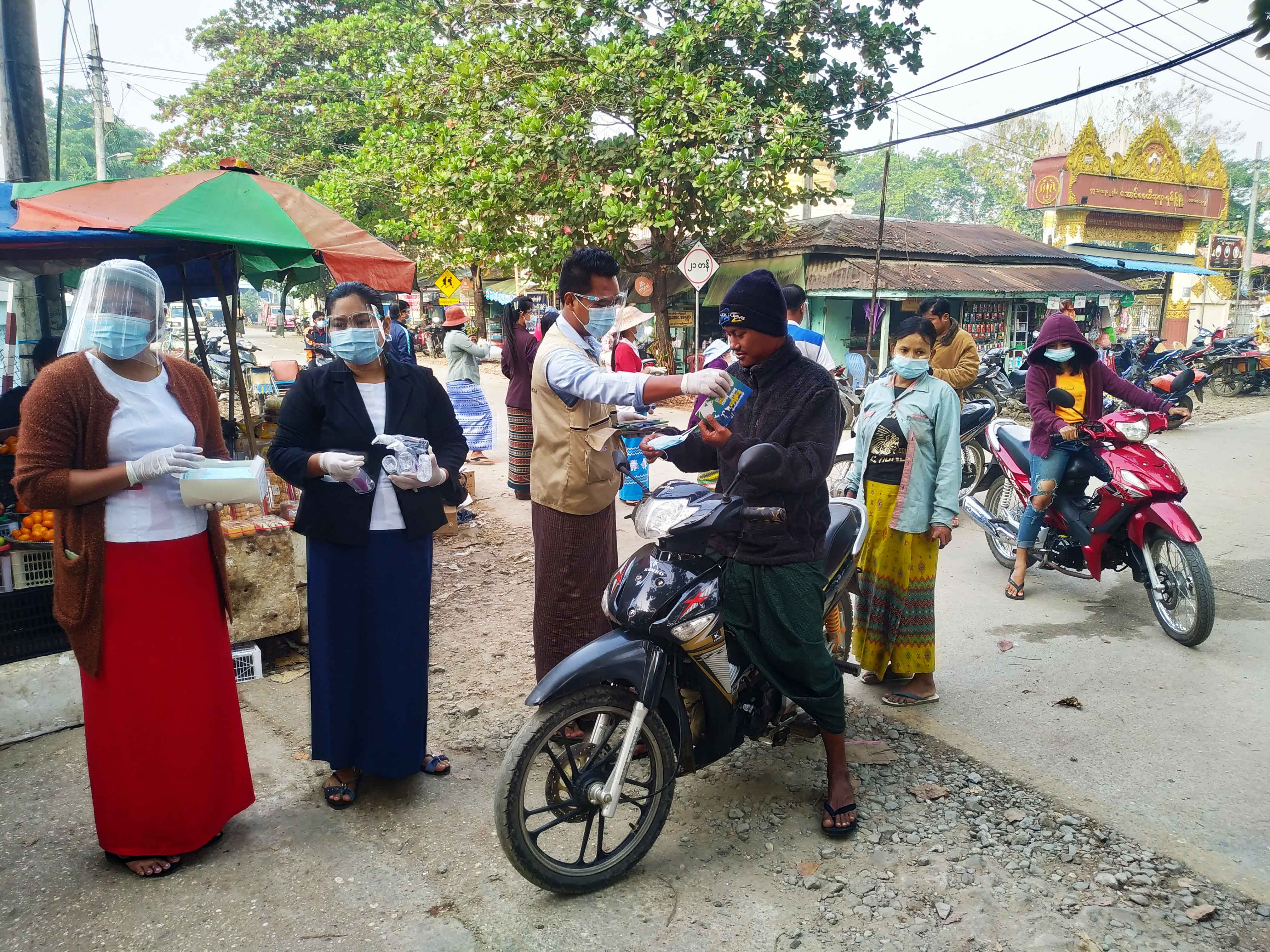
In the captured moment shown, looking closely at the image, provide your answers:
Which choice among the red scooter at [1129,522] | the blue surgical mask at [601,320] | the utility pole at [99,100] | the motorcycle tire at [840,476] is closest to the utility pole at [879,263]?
the motorcycle tire at [840,476]

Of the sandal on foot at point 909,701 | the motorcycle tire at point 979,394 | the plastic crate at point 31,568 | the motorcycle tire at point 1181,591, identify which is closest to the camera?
the sandal on foot at point 909,701

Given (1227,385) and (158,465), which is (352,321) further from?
(1227,385)

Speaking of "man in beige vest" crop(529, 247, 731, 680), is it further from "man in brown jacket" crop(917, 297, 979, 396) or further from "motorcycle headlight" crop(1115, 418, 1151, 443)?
"man in brown jacket" crop(917, 297, 979, 396)

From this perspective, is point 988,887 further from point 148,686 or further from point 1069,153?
point 1069,153

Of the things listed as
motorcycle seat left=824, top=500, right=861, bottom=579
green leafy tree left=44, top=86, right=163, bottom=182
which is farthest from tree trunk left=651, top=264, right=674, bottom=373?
green leafy tree left=44, top=86, right=163, bottom=182

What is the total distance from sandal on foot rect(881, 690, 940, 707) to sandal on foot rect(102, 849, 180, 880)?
299 centimetres

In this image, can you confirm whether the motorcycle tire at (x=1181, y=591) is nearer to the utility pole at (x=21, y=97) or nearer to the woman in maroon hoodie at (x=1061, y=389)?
the woman in maroon hoodie at (x=1061, y=389)

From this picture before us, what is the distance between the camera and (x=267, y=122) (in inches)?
910

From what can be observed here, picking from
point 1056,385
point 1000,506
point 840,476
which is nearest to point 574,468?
point 1056,385

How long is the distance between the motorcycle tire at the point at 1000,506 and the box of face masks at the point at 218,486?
16.6 feet

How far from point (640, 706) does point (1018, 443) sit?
13.7 feet

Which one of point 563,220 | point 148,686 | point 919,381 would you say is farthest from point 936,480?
point 563,220

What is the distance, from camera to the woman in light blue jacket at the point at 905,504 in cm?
391

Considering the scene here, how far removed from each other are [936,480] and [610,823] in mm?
2089
